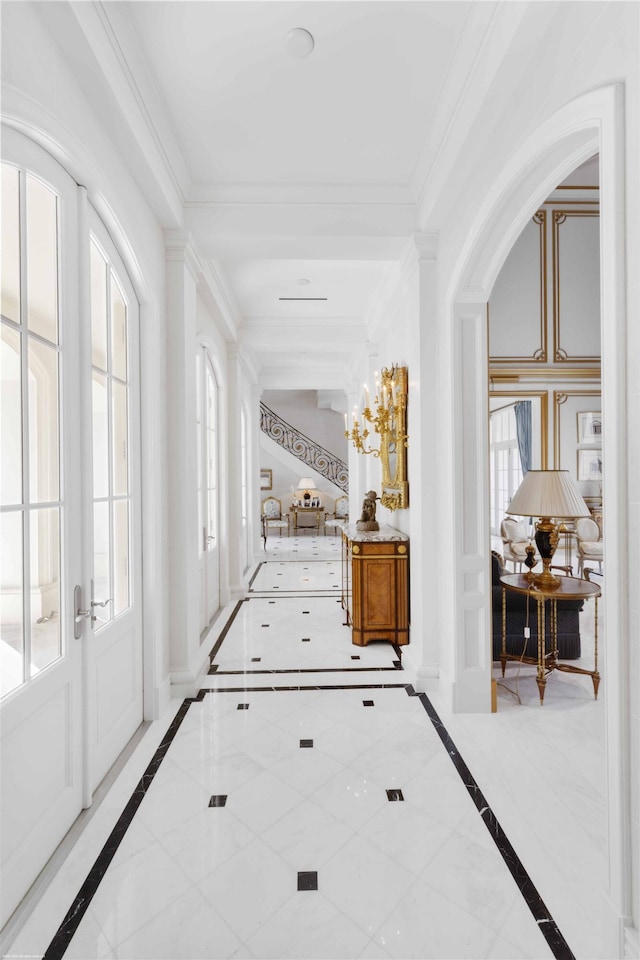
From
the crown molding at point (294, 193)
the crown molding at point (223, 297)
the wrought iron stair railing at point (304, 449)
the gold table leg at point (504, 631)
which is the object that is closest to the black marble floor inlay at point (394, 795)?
the gold table leg at point (504, 631)

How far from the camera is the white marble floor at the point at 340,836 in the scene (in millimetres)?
1563

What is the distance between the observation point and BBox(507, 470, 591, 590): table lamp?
113 inches

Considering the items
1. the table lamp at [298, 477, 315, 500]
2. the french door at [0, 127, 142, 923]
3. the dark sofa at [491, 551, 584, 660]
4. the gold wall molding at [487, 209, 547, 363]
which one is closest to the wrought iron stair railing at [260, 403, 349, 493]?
the table lamp at [298, 477, 315, 500]

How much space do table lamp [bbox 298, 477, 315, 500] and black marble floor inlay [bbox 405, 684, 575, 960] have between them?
10.8m

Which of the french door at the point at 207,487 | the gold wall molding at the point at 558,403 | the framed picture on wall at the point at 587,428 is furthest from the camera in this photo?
the framed picture on wall at the point at 587,428

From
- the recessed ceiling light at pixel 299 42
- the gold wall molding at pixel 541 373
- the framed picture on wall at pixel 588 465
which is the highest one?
the recessed ceiling light at pixel 299 42

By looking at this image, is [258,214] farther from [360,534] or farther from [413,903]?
[413,903]

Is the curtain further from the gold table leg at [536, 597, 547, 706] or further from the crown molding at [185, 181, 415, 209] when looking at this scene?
the crown molding at [185, 181, 415, 209]

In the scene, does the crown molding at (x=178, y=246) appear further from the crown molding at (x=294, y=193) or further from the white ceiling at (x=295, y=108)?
the crown molding at (x=294, y=193)

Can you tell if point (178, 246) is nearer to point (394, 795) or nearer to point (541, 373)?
point (394, 795)

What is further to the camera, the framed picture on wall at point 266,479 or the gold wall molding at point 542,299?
the framed picture on wall at point 266,479

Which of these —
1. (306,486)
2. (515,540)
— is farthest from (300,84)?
(306,486)

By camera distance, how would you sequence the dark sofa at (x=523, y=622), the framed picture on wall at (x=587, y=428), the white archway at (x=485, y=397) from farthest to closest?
the framed picture on wall at (x=587, y=428), the dark sofa at (x=523, y=622), the white archway at (x=485, y=397)

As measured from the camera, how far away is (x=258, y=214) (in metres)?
3.34
